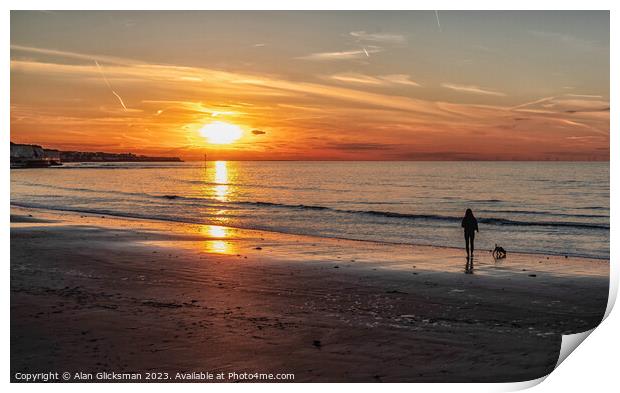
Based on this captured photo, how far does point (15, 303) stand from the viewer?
9.41m

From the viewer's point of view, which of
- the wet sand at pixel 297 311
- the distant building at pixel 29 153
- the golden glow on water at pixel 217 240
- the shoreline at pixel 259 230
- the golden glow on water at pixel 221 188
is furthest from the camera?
the golden glow on water at pixel 221 188

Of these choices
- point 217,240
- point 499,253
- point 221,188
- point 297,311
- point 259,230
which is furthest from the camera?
point 221,188

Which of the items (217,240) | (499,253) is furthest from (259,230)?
(499,253)

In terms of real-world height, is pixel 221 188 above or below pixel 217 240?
above

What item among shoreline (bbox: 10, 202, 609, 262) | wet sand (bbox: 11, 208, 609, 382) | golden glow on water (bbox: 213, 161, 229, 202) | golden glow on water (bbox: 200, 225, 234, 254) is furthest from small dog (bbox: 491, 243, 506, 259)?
golden glow on water (bbox: 213, 161, 229, 202)

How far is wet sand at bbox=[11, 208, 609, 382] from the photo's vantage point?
7359 mm

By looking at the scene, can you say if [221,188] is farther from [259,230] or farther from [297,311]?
[297,311]

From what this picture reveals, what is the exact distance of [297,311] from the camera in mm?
9461

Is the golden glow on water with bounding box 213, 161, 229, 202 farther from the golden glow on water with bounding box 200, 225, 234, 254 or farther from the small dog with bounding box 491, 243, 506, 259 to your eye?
the small dog with bounding box 491, 243, 506, 259

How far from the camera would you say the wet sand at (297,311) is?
290 inches

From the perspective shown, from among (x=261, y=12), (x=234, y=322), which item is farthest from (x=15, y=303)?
(x=261, y=12)

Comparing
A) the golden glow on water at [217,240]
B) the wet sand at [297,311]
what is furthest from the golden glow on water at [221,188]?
the wet sand at [297,311]

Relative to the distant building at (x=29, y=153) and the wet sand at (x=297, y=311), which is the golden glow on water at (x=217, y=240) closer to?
the wet sand at (x=297, y=311)
